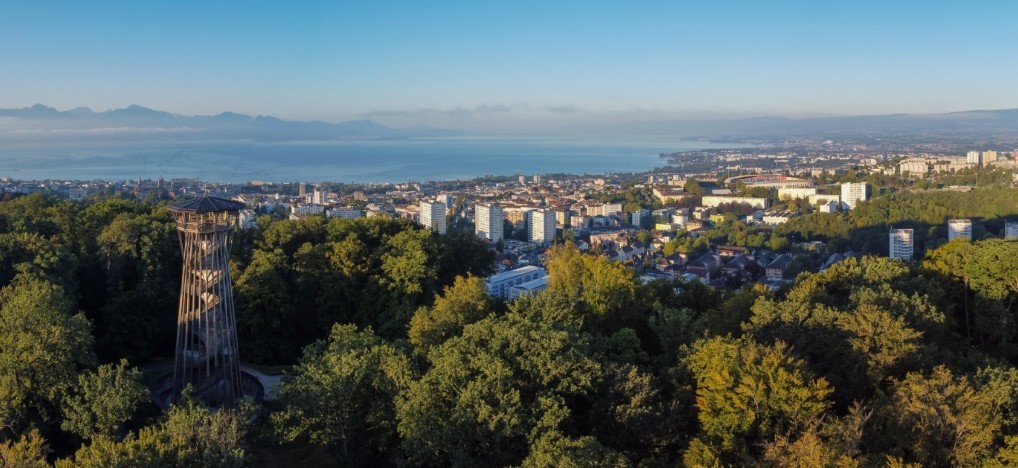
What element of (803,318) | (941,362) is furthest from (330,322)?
(941,362)

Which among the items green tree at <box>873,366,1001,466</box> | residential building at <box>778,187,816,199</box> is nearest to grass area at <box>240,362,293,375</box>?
green tree at <box>873,366,1001,466</box>

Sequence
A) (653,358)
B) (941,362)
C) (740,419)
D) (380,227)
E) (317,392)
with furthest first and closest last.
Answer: (380,227), (653,358), (941,362), (317,392), (740,419)

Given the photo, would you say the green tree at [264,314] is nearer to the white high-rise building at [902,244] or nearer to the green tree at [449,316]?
the green tree at [449,316]

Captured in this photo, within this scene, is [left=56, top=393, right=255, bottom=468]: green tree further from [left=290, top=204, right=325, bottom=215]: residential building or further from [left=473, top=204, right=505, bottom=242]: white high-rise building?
[left=290, top=204, right=325, bottom=215]: residential building

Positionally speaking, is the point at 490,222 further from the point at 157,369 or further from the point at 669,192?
the point at 157,369

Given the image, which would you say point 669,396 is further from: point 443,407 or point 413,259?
point 413,259

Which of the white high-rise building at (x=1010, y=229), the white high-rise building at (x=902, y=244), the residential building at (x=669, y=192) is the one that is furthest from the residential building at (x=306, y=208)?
the white high-rise building at (x=1010, y=229)

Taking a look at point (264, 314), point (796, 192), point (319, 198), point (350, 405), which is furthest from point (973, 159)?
point (350, 405)
